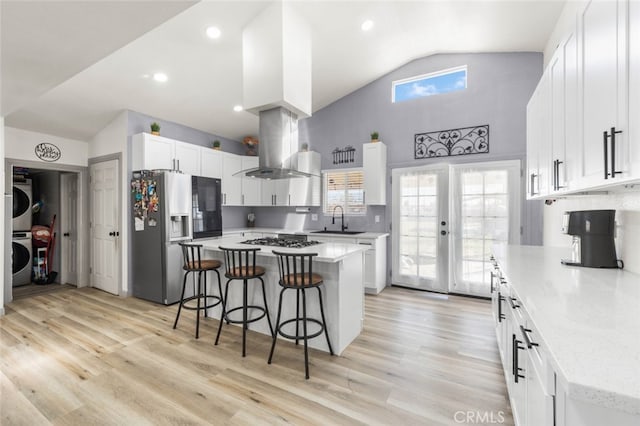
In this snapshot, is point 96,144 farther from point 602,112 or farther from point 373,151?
point 602,112

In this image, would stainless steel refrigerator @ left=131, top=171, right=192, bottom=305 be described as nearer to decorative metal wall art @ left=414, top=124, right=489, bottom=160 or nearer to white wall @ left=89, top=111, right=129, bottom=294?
white wall @ left=89, top=111, right=129, bottom=294

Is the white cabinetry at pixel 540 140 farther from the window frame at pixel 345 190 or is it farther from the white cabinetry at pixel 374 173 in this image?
the window frame at pixel 345 190

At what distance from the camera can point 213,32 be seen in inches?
125

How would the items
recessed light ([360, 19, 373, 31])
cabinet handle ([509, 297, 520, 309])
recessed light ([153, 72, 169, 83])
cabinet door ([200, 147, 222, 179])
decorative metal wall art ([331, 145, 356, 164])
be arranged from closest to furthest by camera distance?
1. cabinet handle ([509, 297, 520, 309])
2. recessed light ([360, 19, 373, 31])
3. recessed light ([153, 72, 169, 83])
4. cabinet door ([200, 147, 222, 179])
5. decorative metal wall art ([331, 145, 356, 164])

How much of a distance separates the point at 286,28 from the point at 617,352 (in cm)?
337

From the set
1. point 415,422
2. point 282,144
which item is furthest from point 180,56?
point 415,422

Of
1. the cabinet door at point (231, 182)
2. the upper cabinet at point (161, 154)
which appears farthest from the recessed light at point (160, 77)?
the cabinet door at point (231, 182)

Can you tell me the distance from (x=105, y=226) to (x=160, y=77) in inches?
100

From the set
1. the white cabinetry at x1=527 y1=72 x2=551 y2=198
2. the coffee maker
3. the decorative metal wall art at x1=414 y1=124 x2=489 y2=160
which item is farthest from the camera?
the decorative metal wall art at x1=414 y1=124 x2=489 y2=160

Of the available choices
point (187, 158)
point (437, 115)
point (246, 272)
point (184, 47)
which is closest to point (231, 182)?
point (187, 158)

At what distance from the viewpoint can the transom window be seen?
4.45 metres

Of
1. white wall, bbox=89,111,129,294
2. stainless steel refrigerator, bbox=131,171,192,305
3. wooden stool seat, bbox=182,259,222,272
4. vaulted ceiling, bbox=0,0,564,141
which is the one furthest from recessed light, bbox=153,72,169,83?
wooden stool seat, bbox=182,259,222,272

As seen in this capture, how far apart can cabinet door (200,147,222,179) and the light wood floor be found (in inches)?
96.2

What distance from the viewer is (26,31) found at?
1783 mm
